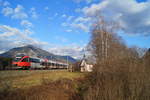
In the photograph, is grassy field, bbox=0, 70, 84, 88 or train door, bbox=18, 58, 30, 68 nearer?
grassy field, bbox=0, 70, 84, 88

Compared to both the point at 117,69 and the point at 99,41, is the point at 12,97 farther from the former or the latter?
the point at 99,41

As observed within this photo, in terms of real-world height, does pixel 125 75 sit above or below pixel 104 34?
below

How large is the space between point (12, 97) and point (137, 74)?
19.2ft

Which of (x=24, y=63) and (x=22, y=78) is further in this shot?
(x=24, y=63)

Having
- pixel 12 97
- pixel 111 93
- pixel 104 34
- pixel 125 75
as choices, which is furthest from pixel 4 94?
pixel 104 34

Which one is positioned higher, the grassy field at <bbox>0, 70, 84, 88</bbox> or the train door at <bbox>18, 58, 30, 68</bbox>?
the train door at <bbox>18, 58, 30, 68</bbox>

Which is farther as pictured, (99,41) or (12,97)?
(99,41)

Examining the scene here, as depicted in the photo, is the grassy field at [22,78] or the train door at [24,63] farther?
the train door at [24,63]

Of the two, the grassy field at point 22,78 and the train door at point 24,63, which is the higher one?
the train door at point 24,63

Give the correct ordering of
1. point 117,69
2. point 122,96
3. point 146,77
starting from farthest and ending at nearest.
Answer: point 117,69
point 146,77
point 122,96

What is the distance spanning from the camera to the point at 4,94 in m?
6.75

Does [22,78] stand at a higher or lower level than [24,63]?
lower

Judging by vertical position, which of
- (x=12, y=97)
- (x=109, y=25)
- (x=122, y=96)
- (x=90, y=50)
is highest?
(x=109, y=25)

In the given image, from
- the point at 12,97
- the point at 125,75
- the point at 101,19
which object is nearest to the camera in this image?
the point at 125,75
